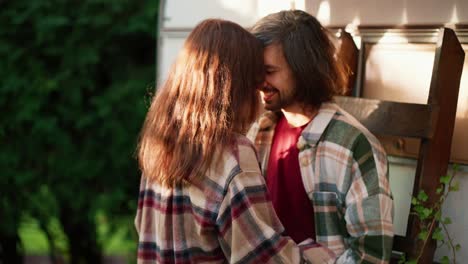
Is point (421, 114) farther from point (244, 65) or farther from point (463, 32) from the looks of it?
point (244, 65)

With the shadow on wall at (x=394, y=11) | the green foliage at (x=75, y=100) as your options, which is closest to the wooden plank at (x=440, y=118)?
the shadow on wall at (x=394, y=11)

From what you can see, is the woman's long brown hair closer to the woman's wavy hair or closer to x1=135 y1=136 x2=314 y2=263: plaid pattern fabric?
x1=135 y1=136 x2=314 y2=263: plaid pattern fabric

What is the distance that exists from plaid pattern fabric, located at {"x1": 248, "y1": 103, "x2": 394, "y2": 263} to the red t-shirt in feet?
0.15

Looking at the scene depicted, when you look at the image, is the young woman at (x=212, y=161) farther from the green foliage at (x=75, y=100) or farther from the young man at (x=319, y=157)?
the green foliage at (x=75, y=100)

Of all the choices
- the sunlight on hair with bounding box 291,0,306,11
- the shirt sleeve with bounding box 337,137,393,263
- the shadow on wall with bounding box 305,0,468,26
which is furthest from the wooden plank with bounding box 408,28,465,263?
the sunlight on hair with bounding box 291,0,306,11

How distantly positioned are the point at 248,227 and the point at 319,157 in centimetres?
44

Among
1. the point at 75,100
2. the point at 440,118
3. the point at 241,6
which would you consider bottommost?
the point at 75,100

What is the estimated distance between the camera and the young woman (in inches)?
82.4

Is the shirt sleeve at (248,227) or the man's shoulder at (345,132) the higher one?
the man's shoulder at (345,132)

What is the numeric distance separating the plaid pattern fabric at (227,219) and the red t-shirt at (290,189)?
0.30 meters

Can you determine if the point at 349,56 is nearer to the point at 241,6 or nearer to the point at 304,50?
the point at 304,50

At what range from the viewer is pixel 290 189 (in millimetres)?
2498

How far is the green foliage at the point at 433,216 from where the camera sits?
243 cm

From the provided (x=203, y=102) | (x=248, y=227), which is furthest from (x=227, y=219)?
(x=203, y=102)
